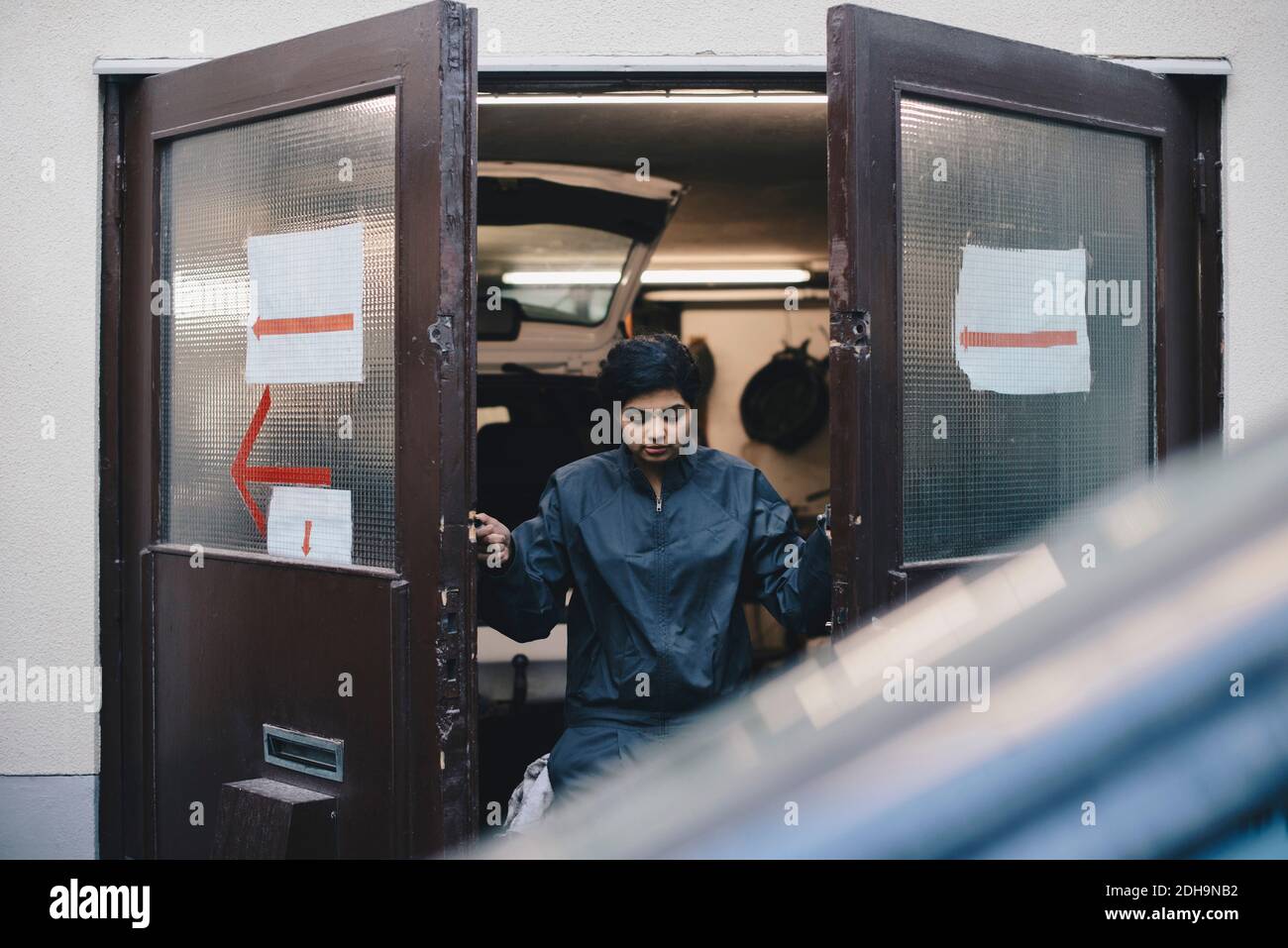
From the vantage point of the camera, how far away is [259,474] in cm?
293

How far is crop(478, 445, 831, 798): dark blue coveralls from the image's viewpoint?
2963 millimetres

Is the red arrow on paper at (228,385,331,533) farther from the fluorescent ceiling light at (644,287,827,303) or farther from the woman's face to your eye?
the fluorescent ceiling light at (644,287,827,303)

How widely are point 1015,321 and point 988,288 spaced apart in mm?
121

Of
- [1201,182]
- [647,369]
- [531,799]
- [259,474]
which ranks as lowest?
[531,799]

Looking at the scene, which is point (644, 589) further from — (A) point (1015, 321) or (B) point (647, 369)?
(A) point (1015, 321)

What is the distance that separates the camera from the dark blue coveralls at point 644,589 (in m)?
2.96

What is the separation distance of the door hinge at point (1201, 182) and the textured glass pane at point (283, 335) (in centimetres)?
240

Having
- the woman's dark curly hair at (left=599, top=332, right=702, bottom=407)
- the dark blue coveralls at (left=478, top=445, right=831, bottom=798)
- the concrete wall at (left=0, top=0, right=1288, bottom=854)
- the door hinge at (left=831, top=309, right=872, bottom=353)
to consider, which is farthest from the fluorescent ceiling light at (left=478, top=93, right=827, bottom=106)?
the door hinge at (left=831, top=309, right=872, bottom=353)

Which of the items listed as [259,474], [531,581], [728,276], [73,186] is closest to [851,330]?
[531,581]

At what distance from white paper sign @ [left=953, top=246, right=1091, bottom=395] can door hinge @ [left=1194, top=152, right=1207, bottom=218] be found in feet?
2.22

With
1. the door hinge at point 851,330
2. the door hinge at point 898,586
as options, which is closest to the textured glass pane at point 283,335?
the door hinge at point 851,330

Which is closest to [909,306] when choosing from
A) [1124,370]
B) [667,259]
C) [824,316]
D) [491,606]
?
[1124,370]

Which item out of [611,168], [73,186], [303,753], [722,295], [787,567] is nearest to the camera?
[303,753]

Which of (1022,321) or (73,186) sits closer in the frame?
(1022,321)
